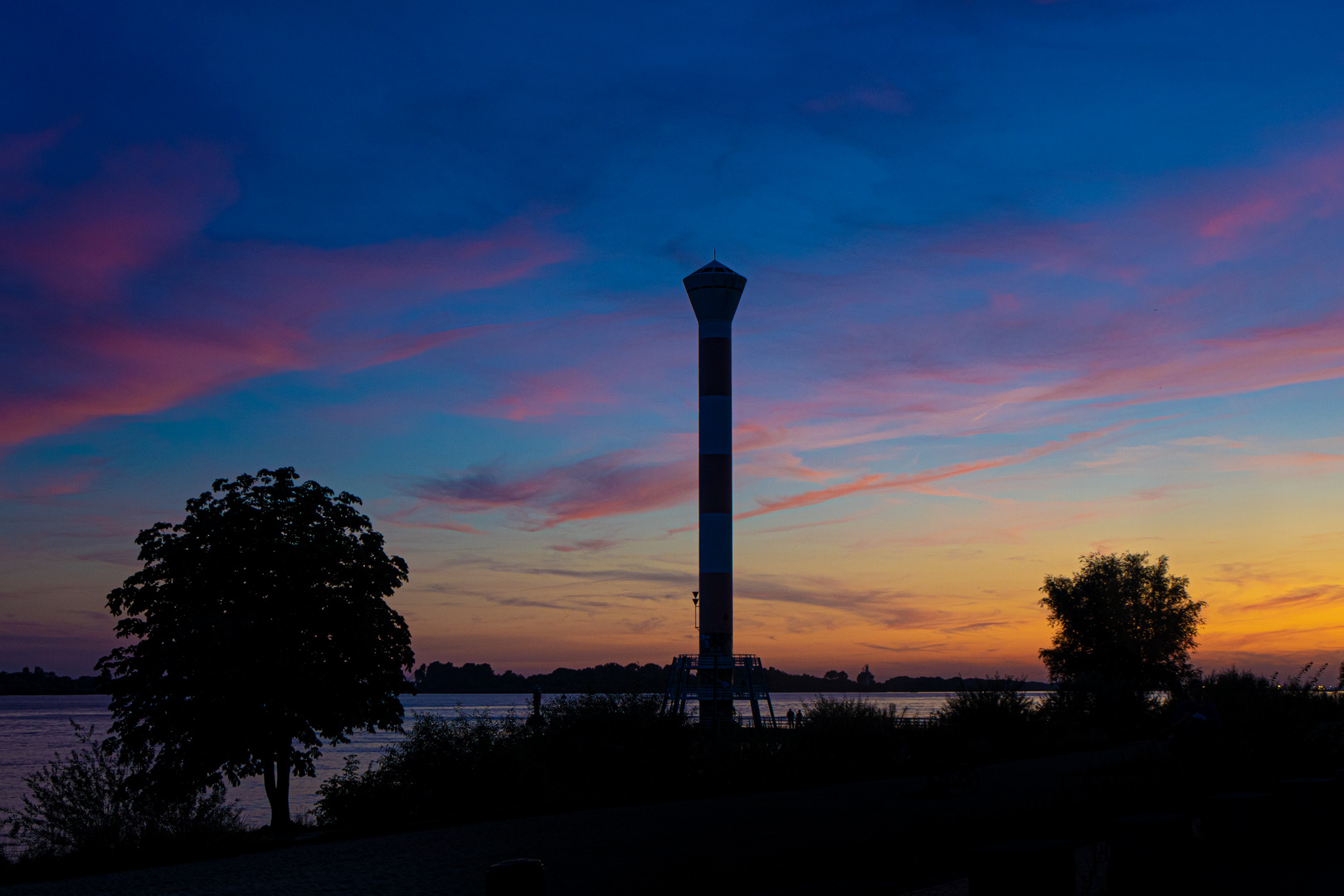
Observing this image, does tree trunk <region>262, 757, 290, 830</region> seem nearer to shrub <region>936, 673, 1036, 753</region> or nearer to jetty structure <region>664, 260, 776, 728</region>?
shrub <region>936, 673, 1036, 753</region>

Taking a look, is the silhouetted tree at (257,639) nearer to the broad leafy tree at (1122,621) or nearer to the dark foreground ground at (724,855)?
the dark foreground ground at (724,855)

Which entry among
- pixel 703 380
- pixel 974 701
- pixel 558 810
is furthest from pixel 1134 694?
pixel 558 810

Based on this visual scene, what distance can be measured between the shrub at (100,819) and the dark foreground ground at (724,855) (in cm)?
389

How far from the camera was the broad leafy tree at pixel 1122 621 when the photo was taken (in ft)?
222

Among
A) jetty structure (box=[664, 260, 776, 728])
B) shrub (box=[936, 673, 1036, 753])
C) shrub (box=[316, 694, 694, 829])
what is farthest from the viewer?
jetty structure (box=[664, 260, 776, 728])

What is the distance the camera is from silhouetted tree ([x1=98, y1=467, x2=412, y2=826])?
75.0 feet

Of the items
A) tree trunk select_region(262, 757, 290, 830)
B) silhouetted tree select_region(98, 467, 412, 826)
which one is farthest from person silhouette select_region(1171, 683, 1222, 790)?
tree trunk select_region(262, 757, 290, 830)

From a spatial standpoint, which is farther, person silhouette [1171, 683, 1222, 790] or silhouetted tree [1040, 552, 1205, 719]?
silhouetted tree [1040, 552, 1205, 719]

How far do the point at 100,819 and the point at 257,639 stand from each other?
506 centimetres

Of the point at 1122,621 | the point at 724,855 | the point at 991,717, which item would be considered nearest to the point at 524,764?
the point at 724,855

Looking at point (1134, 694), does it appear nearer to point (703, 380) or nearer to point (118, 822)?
point (703, 380)

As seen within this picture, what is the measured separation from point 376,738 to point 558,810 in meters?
119

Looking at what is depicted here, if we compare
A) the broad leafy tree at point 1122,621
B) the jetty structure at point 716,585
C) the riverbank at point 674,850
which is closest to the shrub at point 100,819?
the riverbank at point 674,850

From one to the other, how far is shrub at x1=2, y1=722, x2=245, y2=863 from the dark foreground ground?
3.89 meters
